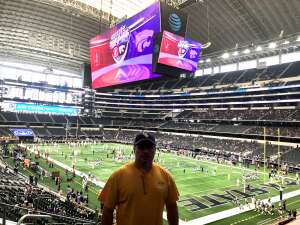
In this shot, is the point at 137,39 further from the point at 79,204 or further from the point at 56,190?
the point at 56,190

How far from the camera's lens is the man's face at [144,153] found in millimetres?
3322

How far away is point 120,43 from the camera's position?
56.5 feet

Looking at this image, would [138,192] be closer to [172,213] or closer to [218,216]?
[172,213]

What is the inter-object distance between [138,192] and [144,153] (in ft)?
1.40

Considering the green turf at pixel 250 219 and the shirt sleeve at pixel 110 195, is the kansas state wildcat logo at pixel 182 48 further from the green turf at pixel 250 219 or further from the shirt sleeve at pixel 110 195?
the shirt sleeve at pixel 110 195

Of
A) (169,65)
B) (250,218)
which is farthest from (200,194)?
(169,65)

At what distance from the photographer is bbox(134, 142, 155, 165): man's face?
332cm

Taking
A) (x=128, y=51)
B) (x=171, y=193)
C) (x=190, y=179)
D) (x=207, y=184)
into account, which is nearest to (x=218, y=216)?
(x=207, y=184)

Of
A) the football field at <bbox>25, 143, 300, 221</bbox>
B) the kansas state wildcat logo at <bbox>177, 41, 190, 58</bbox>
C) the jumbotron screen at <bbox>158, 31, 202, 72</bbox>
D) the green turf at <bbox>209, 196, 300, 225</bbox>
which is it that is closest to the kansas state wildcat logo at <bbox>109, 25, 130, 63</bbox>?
the jumbotron screen at <bbox>158, 31, 202, 72</bbox>

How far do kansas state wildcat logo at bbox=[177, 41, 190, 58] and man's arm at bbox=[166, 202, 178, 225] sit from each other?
15.2 meters

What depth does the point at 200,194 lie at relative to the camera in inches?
1188

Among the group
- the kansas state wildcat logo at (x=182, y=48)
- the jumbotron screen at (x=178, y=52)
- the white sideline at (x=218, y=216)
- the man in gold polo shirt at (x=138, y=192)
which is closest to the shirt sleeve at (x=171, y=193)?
the man in gold polo shirt at (x=138, y=192)

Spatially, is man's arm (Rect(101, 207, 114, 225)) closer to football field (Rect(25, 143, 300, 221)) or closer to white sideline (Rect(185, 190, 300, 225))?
white sideline (Rect(185, 190, 300, 225))

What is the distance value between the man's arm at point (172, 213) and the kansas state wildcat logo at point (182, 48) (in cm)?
1518
